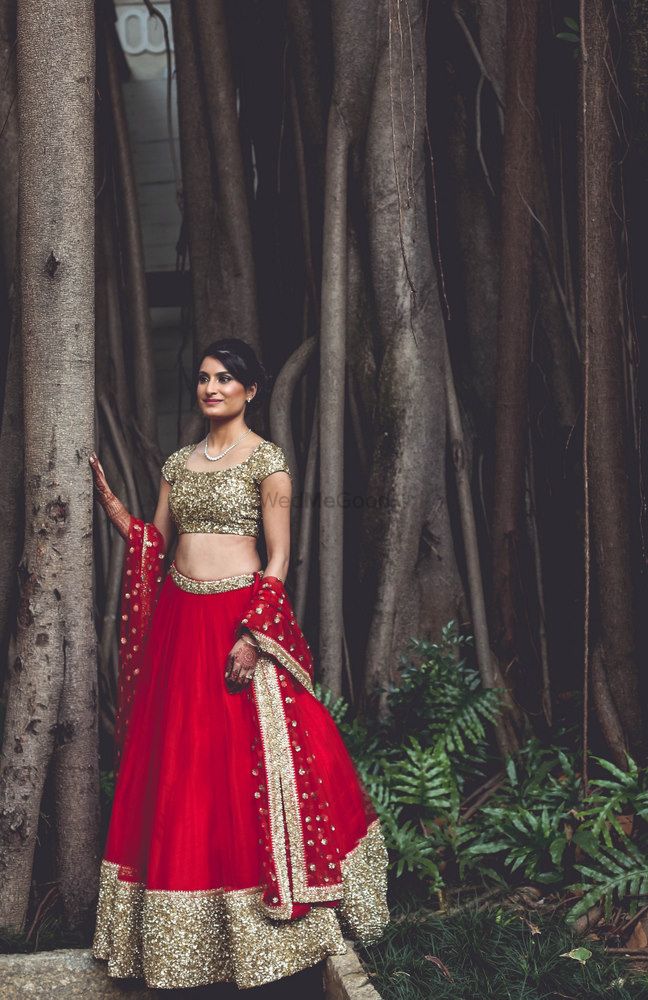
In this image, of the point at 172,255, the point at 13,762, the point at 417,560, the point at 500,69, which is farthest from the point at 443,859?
the point at 172,255

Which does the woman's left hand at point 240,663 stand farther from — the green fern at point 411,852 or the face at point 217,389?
the green fern at point 411,852

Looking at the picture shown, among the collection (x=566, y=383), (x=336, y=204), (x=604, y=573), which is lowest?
(x=604, y=573)

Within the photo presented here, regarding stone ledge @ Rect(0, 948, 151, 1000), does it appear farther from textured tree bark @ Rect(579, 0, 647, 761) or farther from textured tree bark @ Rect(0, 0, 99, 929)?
textured tree bark @ Rect(579, 0, 647, 761)

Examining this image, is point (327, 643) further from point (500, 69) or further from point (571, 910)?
point (500, 69)

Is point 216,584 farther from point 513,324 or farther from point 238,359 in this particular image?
point 513,324

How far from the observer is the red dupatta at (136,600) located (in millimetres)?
2551

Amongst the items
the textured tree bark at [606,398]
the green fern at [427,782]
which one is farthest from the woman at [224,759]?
the textured tree bark at [606,398]

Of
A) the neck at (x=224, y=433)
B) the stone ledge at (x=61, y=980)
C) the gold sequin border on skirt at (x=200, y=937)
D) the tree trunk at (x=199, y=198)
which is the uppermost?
the tree trunk at (x=199, y=198)

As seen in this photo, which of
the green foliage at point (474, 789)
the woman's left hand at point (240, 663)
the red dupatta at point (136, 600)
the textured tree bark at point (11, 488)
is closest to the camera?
the woman's left hand at point (240, 663)

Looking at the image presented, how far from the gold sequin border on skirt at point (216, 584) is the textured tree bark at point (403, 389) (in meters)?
0.92

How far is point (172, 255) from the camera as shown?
15.0ft

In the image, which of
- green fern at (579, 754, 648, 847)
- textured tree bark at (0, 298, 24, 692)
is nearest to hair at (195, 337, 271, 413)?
textured tree bark at (0, 298, 24, 692)

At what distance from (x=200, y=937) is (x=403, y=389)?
1783 mm

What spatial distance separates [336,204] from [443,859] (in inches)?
80.5
